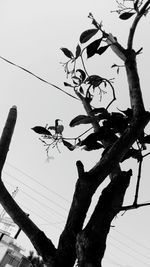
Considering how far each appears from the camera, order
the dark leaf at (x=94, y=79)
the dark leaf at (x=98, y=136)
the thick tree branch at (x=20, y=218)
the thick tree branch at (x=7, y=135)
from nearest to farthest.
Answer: the thick tree branch at (x=20, y=218) < the thick tree branch at (x=7, y=135) < the dark leaf at (x=98, y=136) < the dark leaf at (x=94, y=79)

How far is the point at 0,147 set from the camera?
3.52ft

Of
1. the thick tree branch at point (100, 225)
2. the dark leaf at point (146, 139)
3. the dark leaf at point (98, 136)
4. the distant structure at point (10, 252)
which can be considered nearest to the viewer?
the thick tree branch at point (100, 225)

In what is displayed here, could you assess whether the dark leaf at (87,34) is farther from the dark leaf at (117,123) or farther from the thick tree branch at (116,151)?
the thick tree branch at (116,151)

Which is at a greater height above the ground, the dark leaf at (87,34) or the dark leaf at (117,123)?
the dark leaf at (87,34)

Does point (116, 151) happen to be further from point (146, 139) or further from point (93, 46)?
point (93, 46)

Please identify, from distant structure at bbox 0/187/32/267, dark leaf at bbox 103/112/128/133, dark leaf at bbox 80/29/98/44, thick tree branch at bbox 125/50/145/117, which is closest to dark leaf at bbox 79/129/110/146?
dark leaf at bbox 103/112/128/133

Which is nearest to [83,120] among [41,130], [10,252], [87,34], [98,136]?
[98,136]

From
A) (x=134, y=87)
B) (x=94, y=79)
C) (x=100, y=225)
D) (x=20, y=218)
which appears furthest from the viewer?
(x=94, y=79)

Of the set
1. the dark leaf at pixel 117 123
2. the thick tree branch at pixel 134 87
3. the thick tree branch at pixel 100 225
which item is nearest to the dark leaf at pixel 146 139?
the dark leaf at pixel 117 123

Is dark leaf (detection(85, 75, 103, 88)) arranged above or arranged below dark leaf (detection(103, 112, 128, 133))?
above

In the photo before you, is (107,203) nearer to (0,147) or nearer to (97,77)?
(0,147)

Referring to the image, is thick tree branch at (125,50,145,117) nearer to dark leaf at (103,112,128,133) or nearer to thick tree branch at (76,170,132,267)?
dark leaf at (103,112,128,133)

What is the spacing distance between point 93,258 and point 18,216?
1.18ft

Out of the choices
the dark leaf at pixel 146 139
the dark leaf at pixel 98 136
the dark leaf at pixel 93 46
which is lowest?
the dark leaf at pixel 98 136
